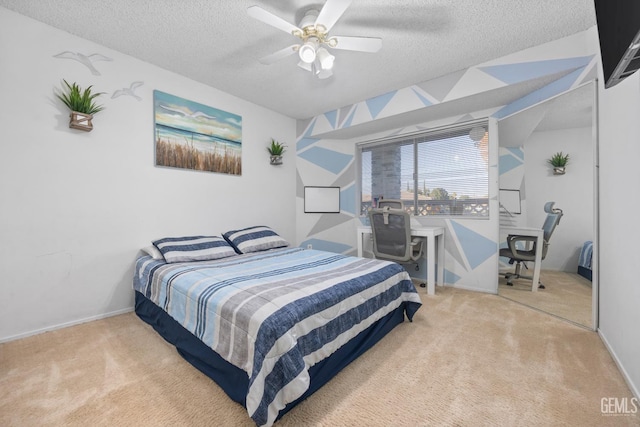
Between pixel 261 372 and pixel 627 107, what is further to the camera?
pixel 627 107

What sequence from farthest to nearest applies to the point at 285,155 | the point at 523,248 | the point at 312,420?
the point at 285,155 → the point at 523,248 → the point at 312,420

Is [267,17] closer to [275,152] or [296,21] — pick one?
[296,21]

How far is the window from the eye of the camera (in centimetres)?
331

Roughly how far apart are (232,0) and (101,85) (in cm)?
160

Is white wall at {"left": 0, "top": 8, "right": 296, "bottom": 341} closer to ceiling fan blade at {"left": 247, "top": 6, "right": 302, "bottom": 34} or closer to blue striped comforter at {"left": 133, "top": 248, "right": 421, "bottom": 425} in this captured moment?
blue striped comforter at {"left": 133, "top": 248, "right": 421, "bottom": 425}

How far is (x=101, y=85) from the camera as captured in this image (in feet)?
8.01

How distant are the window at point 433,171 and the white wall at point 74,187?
8.76 ft

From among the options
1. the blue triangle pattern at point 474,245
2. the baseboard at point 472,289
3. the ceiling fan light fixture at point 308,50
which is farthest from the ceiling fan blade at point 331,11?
the baseboard at point 472,289

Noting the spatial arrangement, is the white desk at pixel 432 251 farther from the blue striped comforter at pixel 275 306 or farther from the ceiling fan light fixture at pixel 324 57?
the ceiling fan light fixture at pixel 324 57

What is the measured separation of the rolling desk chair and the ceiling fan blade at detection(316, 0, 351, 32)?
1.98m

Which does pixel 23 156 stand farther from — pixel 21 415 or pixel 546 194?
pixel 546 194

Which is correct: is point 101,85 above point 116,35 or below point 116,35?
below

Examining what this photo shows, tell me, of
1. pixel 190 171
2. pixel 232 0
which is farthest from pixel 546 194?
pixel 190 171

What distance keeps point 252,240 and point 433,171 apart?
2.76 meters
